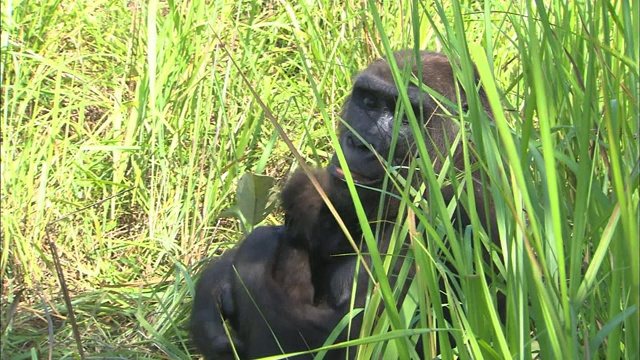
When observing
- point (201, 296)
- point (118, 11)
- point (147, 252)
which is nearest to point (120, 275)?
point (147, 252)

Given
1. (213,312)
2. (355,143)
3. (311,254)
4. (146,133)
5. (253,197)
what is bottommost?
(213,312)

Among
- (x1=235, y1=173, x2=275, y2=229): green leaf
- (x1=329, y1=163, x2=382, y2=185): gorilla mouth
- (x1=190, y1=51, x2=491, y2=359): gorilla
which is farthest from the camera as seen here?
(x1=235, y1=173, x2=275, y2=229): green leaf

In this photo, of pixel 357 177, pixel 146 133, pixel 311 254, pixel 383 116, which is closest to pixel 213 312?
pixel 311 254

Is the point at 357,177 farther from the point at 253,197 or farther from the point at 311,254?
the point at 253,197

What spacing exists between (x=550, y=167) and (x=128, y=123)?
11.0 feet

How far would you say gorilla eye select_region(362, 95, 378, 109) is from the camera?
3.43 metres

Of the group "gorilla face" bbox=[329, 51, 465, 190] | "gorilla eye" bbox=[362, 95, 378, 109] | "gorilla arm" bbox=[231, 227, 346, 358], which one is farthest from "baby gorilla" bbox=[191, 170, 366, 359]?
"gorilla eye" bbox=[362, 95, 378, 109]

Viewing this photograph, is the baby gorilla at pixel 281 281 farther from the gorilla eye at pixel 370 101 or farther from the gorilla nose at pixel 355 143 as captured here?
the gorilla eye at pixel 370 101

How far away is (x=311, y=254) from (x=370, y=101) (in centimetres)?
56

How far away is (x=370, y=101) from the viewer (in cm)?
344

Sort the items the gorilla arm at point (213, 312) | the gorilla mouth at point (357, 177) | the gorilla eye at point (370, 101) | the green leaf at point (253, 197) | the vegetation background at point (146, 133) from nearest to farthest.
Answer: the gorilla mouth at point (357, 177) → the gorilla arm at point (213, 312) → the gorilla eye at point (370, 101) → the green leaf at point (253, 197) → the vegetation background at point (146, 133)

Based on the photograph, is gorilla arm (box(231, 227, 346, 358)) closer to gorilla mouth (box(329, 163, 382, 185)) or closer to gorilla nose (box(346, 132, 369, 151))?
gorilla mouth (box(329, 163, 382, 185))

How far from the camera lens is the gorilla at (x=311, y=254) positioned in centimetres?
313

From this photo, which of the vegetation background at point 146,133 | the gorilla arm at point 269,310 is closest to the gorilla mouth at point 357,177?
the vegetation background at point 146,133
